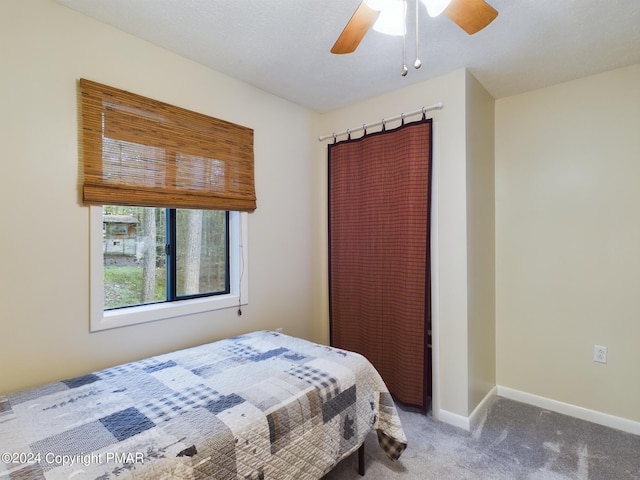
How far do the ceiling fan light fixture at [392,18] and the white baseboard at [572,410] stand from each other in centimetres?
272

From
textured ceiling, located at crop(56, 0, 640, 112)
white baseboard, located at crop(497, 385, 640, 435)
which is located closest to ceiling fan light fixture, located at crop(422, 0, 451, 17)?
textured ceiling, located at crop(56, 0, 640, 112)

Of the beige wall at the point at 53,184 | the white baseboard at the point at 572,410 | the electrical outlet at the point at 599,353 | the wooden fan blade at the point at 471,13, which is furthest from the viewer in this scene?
the electrical outlet at the point at 599,353

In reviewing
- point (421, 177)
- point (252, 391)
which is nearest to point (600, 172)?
point (421, 177)

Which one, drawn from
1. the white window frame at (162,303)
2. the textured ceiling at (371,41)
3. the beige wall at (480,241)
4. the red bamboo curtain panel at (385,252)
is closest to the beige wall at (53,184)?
the white window frame at (162,303)

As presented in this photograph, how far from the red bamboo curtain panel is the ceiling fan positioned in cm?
101

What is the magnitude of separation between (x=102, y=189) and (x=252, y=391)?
130 centimetres

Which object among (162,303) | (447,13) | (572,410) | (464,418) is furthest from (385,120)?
→ (572,410)

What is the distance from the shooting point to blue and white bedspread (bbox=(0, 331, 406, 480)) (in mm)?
997

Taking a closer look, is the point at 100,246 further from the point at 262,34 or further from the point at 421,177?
the point at 421,177

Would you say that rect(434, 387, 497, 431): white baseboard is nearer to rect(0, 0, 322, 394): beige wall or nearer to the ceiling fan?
rect(0, 0, 322, 394): beige wall

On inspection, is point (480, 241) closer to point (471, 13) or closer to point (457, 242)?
point (457, 242)

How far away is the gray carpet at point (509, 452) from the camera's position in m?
1.75

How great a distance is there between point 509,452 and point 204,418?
5.94 feet

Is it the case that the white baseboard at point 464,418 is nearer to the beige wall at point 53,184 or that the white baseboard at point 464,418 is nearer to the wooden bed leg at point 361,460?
the wooden bed leg at point 361,460
